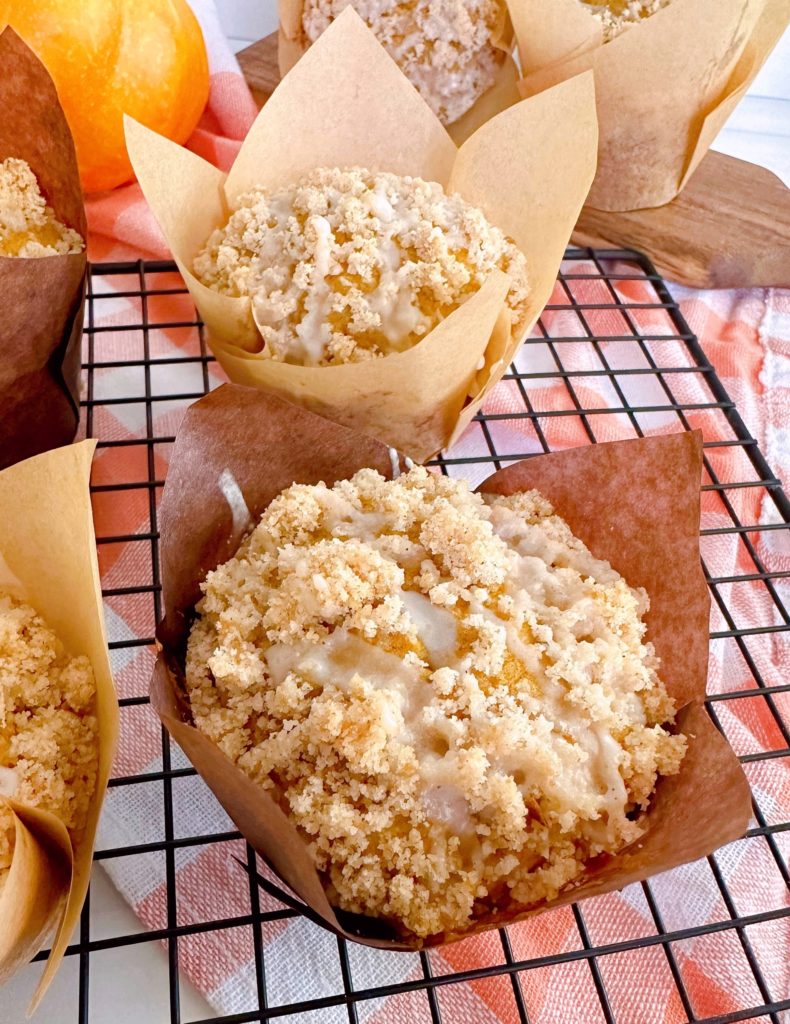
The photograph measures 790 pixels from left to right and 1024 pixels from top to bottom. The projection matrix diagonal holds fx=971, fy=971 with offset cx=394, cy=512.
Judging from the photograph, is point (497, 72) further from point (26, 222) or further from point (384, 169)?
point (26, 222)

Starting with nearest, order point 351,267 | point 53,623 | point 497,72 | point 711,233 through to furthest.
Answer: point 53,623, point 351,267, point 497,72, point 711,233

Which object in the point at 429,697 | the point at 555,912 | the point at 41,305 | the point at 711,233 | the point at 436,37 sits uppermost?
the point at 436,37

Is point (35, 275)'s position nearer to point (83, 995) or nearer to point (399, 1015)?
point (83, 995)

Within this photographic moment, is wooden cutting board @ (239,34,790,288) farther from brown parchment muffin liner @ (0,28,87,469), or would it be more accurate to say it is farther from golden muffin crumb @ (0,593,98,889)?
golden muffin crumb @ (0,593,98,889)

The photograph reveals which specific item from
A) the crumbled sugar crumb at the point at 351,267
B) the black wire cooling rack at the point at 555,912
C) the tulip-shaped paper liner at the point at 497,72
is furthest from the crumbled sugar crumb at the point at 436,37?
the crumbled sugar crumb at the point at 351,267

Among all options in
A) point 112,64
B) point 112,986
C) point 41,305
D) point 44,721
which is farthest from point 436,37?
point 112,986

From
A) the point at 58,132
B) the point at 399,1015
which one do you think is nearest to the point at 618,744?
the point at 399,1015
